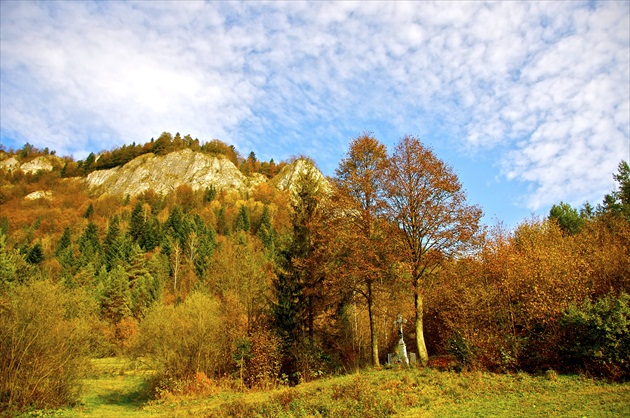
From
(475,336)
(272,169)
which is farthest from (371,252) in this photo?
(272,169)

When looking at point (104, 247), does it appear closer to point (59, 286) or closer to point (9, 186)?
point (59, 286)

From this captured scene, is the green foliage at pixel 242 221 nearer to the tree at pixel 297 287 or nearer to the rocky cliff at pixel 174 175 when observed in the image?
the rocky cliff at pixel 174 175

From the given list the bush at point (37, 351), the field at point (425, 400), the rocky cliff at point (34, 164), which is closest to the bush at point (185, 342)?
the field at point (425, 400)

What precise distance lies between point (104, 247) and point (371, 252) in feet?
205

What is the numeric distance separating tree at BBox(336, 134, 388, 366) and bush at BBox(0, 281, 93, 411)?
13.3m

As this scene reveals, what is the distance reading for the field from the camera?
11.4 meters

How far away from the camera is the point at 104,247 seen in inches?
2655

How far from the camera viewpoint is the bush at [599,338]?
1387 cm

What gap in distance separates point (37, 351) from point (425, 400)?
15.1 metres

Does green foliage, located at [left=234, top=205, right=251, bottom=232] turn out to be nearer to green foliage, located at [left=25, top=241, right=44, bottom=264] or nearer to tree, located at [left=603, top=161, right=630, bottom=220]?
green foliage, located at [left=25, top=241, right=44, bottom=264]

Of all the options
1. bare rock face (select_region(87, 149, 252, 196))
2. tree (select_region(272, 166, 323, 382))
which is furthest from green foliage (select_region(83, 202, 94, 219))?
tree (select_region(272, 166, 323, 382))

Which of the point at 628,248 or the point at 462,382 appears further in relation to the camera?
the point at 628,248

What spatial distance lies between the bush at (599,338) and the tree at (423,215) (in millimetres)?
5734

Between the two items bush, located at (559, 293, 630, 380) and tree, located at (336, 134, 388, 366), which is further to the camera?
tree, located at (336, 134, 388, 366)
